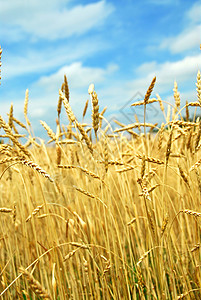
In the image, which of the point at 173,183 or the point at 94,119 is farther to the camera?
the point at 173,183

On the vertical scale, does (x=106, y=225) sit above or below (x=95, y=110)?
below

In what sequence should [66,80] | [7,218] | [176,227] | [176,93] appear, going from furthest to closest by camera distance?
[176,227], [7,218], [176,93], [66,80]

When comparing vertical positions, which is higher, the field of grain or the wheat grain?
the wheat grain

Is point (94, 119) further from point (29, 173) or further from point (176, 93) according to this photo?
point (29, 173)

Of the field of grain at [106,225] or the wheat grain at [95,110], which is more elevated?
the wheat grain at [95,110]

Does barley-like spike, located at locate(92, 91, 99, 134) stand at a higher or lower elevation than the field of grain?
higher

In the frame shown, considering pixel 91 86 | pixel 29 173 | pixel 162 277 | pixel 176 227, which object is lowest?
pixel 176 227

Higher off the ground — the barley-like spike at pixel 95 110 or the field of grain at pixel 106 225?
the barley-like spike at pixel 95 110

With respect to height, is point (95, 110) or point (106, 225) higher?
point (95, 110)

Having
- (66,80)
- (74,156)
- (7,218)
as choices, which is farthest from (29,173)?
(66,80)

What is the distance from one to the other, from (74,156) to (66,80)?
0.66 meters

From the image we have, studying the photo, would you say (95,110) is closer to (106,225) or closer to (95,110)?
(95,110)

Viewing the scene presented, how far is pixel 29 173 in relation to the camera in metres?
2.03

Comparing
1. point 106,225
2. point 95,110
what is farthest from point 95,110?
point 106,225
